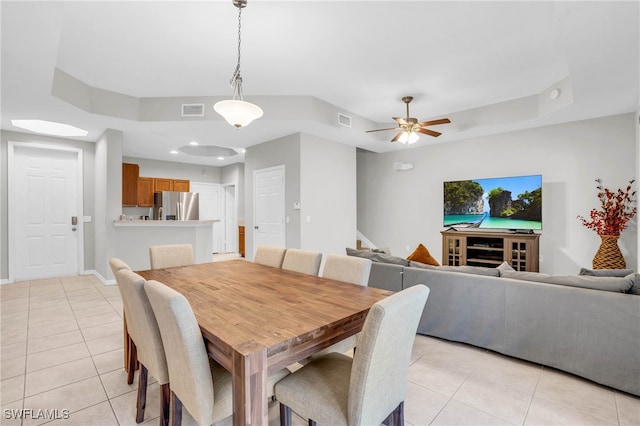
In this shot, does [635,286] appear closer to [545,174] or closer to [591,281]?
[591,281]

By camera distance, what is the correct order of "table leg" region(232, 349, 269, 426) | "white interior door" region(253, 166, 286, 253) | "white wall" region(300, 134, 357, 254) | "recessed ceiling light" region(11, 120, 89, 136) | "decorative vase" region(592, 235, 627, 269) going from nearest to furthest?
"table leg" region(232, 349, 269, 426), "decorative vase" region(592, 235, 627, 269), "recessed ceiling light" region(11, 120, 89, 136), "white wall" region(300, 134, 357, 254), "white interior door" region(253, 166, 286, 253)

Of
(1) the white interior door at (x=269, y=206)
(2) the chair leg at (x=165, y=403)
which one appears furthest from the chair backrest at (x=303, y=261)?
(1) the white interior door at (x=269, y=206)

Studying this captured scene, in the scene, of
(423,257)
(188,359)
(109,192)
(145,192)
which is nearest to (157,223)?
(109,192)

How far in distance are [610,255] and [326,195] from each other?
3.93 metres

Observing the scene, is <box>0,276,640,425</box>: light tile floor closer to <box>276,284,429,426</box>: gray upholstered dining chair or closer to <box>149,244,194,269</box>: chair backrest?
<box>276,284,429,426</box>: gray upholstered dining chair

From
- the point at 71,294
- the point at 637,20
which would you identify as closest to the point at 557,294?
the point at 637,20

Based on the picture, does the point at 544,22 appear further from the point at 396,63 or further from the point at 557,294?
the point at 557,294

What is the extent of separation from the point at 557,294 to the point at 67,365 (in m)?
3.75

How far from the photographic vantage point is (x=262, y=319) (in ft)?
4.58

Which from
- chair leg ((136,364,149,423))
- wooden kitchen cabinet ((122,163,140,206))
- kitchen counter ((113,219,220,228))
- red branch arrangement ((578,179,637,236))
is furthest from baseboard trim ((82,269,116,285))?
red branch arrangement ((578,179,637,236))

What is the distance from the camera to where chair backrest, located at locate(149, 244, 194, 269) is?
2.84 meters

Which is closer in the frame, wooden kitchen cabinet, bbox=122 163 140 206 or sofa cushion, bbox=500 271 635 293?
sofa cushion, bbox=500 271 635 293

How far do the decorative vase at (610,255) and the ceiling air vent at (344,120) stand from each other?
12.3 feet

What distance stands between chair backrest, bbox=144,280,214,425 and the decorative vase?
487 centimetres
